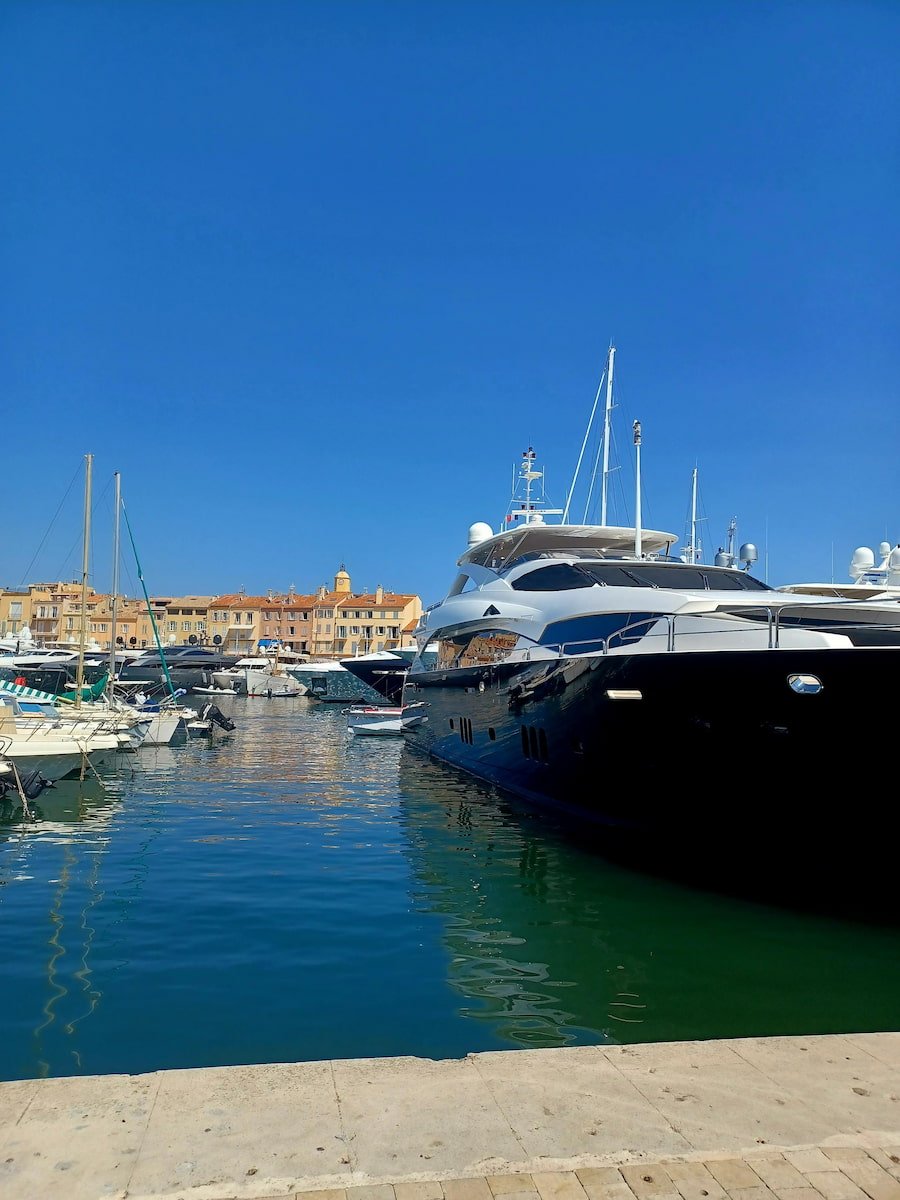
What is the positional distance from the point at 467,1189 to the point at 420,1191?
18cm

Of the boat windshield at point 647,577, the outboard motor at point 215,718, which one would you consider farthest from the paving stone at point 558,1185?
the outboard motor at point 215,718

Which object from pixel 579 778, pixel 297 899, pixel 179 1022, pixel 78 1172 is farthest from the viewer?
pixel 579 778

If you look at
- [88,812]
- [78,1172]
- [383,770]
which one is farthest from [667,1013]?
[383,770]

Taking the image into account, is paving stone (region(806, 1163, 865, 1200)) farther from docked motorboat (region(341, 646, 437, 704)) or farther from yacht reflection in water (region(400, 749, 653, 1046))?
docked motorboat (region(341, 646, 437, 704))

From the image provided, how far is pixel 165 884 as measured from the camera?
10.1 m

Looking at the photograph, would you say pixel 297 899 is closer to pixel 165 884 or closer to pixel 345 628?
pixel 165 884

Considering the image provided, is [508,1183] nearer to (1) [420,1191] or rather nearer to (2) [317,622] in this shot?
(1) [420,1191]

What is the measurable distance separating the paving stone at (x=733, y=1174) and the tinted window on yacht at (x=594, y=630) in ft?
29.1

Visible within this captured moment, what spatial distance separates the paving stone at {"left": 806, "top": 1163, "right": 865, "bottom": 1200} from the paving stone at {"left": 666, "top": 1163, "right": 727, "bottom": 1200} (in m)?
0.38

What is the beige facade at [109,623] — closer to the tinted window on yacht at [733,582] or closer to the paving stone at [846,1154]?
the tinted window on yacht at [733,582]

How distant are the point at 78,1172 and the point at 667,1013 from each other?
14.7 ft

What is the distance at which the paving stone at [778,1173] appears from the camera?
10.8 ft

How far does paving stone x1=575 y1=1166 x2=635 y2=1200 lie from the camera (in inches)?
126

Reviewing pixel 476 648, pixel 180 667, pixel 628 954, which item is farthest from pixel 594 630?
pixel 180 667
